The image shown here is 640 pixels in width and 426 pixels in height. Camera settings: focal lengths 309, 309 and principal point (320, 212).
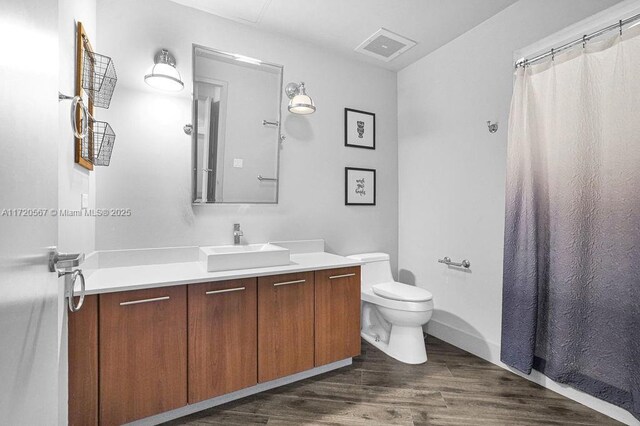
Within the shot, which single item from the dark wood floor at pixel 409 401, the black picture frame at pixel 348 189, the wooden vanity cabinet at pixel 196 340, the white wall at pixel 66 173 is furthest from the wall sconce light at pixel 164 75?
the dark wood floor at pixel 409 401

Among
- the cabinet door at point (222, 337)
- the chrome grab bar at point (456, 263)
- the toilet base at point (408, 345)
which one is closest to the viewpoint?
the cabinet door at point (222, 337)

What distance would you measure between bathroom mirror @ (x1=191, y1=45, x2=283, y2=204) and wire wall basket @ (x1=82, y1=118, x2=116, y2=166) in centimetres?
49

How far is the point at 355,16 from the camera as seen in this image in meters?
2.24

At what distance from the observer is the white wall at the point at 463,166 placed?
7.06 feet

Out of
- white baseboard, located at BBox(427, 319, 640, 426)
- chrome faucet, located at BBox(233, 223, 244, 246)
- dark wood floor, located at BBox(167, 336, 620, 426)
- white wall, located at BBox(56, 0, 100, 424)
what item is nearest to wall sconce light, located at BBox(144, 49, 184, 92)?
white wall, located at BBox(56, 0, 100, 424)

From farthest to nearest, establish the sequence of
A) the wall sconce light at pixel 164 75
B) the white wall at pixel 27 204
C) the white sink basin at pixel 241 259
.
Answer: the wall sconce light at pixel 164 75 → the white sink basin at pixel 241 259 → the white wall at pixel 27 204

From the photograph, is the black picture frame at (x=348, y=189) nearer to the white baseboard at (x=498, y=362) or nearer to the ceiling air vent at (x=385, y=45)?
the ceiling air vent at (x=385, y=45)

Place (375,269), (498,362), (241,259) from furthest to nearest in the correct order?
(375,269), (498,362), (241,259)

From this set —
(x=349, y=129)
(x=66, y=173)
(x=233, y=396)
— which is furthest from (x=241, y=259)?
(x=349, y=129)

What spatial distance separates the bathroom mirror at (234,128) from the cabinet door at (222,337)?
735 mm

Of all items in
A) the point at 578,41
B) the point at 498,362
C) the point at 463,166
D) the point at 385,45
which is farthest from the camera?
the point at 385,45

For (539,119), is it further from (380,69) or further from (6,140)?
(6,140)

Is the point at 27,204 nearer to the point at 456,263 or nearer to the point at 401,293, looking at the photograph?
the point at 401,293

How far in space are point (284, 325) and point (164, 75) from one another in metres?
1.68
